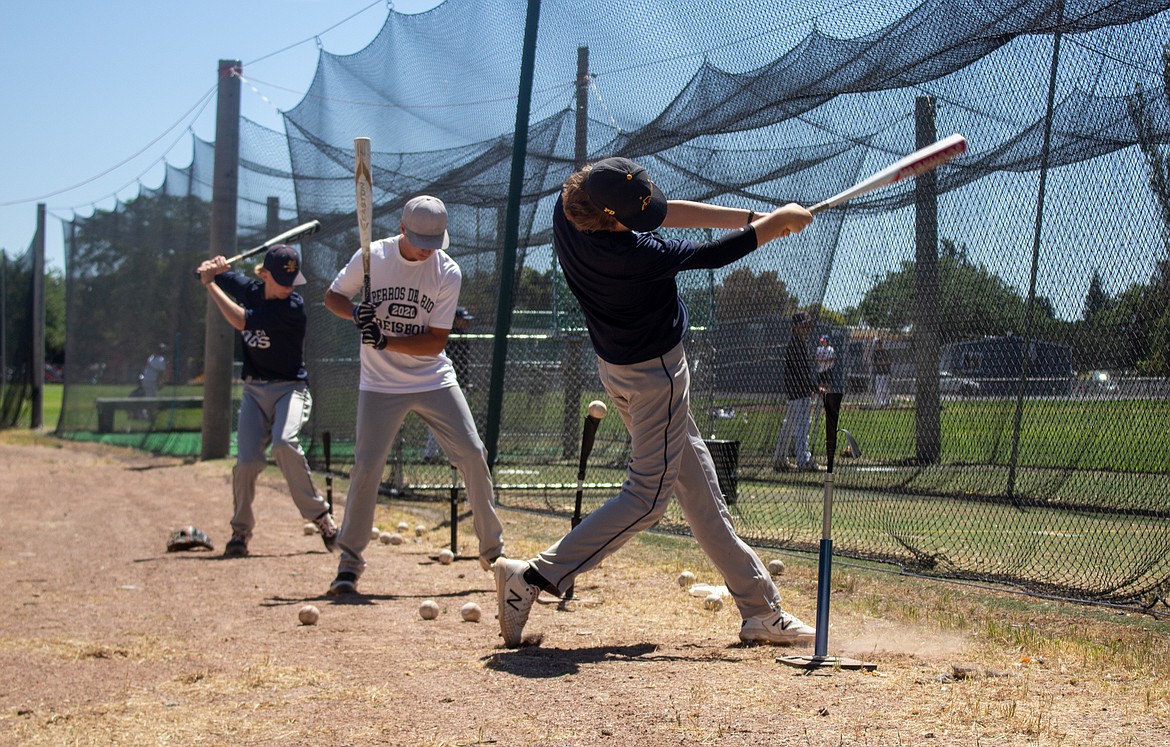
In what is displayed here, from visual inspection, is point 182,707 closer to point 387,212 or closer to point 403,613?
point 403,613

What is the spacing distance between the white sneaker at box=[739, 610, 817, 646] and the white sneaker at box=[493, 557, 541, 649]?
856 mm

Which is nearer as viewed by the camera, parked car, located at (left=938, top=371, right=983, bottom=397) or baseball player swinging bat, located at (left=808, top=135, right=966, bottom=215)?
baseball player swinging bat, located at (left=808, top=135, right=966, bottom=215)

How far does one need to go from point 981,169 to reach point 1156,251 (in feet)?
3.45

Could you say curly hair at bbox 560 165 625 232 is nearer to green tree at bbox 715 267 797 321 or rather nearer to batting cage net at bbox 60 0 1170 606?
batting cage net at bbox 60 0 1170 606

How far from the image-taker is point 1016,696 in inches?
147

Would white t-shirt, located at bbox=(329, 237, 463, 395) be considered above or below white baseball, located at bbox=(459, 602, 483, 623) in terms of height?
above

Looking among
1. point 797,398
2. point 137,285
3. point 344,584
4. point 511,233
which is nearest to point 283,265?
point 511,233

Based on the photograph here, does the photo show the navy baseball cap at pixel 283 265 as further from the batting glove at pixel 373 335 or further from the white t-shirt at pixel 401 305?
the batting glove at pixel 373 335

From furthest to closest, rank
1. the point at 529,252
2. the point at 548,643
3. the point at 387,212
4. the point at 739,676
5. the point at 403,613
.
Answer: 1. the point at 387,212
2. the point at 529,252
3. the point at 403,613
4. the point at 548,643
5. the point at 739,676

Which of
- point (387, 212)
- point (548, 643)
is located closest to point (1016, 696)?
point (548, 643)

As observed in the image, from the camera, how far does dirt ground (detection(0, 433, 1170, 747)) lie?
3.51 metres

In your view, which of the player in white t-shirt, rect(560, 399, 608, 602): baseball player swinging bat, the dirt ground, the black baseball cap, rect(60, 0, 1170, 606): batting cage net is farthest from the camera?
the player in white t-shirt

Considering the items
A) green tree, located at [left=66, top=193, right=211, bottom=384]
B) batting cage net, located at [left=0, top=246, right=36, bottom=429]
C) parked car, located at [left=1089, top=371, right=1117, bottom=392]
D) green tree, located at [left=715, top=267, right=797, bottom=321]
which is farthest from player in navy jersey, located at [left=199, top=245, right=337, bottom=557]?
batting cage net, located at [left=0, top=246, right=36, bottom=429]

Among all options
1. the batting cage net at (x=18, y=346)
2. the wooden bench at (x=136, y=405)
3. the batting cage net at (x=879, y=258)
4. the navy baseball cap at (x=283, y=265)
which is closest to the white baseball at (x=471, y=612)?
the batting cage net at (x=879, y=258)
